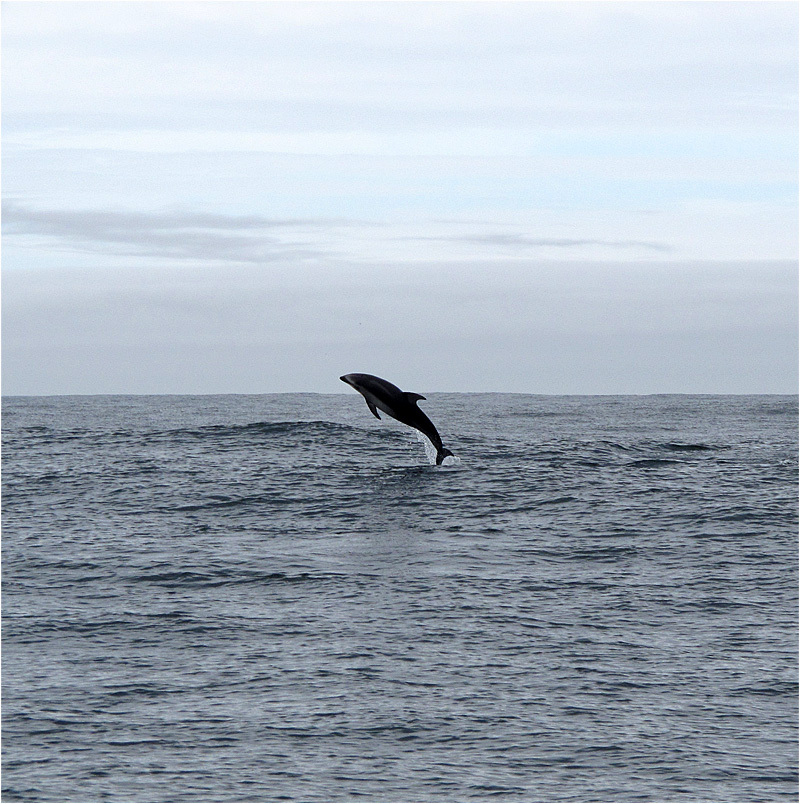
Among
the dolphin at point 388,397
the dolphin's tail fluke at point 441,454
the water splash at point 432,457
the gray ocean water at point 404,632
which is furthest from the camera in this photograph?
the water splash at point 432,457

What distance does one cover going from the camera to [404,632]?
1755cm

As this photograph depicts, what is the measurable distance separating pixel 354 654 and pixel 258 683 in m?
1.74

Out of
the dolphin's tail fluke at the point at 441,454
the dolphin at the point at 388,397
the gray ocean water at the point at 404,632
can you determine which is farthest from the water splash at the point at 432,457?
the dolphin at the point at 388,397

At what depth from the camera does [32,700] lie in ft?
48.9

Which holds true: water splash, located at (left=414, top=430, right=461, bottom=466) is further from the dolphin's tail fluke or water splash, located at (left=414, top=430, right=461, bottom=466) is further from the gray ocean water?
the gray ocean water

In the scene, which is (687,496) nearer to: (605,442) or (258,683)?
(605,442)

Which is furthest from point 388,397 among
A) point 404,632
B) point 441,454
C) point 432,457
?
point 404,632

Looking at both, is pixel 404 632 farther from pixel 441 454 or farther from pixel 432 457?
pixel 432 457

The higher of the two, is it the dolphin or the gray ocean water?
the dolphin

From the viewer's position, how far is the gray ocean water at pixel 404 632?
1272cm

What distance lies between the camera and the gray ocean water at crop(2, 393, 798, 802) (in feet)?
41.7

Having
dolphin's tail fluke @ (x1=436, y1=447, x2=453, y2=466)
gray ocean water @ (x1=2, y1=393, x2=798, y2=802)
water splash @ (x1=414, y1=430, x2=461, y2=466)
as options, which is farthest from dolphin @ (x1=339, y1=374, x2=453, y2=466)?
water splash @ (x1=414, y1=430, x2=461, y2=466)

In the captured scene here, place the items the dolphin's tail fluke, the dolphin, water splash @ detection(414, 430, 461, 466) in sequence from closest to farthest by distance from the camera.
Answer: the dolphin
the dolphin's tail fluke
water splash @ detection(414, 430, 461, 466)

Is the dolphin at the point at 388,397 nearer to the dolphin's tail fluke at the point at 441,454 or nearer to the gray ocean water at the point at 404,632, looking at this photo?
the gray ocean water at the point at 404,632
